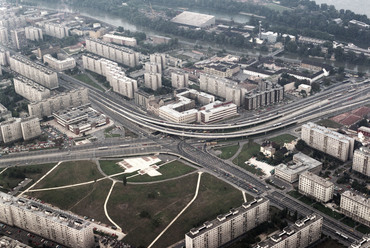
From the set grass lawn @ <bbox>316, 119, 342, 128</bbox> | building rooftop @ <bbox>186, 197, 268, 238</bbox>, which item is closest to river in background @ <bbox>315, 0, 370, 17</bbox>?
grass lawn @ <bbox>316, 119, 342, 128</bbox>

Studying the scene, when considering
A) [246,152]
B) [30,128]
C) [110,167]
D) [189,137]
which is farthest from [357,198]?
[30,128]

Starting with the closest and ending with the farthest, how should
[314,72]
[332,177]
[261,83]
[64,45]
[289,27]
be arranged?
[332,177] → [261,83] → [314,72] → [64,45] → [289,27]

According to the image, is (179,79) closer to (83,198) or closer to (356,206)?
(83,198)

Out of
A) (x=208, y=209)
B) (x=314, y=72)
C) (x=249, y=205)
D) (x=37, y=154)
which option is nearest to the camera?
(x=249, y=205)

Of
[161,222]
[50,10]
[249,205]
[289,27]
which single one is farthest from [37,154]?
[50,10]

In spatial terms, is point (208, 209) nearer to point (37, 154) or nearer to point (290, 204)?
point (290, 204)

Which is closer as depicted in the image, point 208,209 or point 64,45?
point 208,209

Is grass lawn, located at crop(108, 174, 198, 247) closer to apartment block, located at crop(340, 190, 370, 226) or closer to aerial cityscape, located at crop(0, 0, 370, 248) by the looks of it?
aerial cityscape, located at crop(0, 0, 370, 248)
